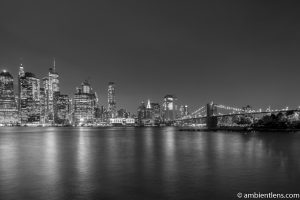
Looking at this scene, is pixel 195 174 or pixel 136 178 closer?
pixel 136 178

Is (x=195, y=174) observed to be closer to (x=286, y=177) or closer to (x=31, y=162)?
(x=286, y=177)

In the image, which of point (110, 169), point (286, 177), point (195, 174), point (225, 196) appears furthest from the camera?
point (110, 169)

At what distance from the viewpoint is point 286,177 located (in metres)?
19.0

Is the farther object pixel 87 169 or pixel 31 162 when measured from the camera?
pixel 31 162

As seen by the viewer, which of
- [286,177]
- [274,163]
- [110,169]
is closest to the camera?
[286,177]

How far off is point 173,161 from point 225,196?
12.2 meters

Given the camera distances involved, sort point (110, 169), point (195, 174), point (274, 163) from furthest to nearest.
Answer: point (274, 163) → point (110, 169) → point (195, 174)

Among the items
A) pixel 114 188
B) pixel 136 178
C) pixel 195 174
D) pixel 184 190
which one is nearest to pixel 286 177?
pixel 195 174

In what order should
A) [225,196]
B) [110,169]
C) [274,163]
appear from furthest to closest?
[274,163], [110,169], [225,196]

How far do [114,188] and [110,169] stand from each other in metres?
6.44

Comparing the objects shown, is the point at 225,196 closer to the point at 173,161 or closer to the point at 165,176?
the point at 165,176

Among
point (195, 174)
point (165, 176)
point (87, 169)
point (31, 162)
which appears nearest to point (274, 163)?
point (195, 174)

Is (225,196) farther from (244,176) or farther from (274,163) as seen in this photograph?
(274,163)

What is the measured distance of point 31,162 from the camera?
1029 inches
